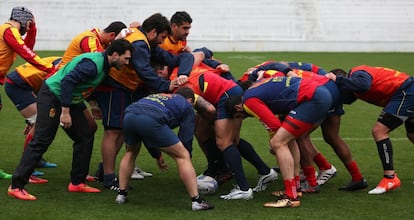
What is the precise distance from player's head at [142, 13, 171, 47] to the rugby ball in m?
1.77

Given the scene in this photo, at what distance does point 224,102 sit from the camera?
8.22 meters

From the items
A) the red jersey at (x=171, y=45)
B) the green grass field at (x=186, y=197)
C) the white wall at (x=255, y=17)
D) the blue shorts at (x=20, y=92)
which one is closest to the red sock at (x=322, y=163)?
the green grass field at (x=186, y=197)

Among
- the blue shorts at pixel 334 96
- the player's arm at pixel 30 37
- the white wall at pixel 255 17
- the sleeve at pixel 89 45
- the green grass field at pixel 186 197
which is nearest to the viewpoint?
the green grass field at pixel 186 197

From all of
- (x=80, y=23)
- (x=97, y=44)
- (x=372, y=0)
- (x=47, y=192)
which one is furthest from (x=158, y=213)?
(x=372, y=0)

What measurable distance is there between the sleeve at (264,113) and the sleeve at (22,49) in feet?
8.92

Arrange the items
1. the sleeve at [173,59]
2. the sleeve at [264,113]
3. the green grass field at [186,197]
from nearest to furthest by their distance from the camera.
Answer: the green grass field at [186,197] → the sleeve at [264,113] → the sleeve at [173,59]

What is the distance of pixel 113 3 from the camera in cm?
3809

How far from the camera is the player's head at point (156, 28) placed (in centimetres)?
837

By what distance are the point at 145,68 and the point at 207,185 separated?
1.54 metres

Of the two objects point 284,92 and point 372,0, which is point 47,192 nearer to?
point 284,92

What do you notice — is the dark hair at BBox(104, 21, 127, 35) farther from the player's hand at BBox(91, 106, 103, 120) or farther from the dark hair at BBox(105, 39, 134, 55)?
the dark hair at BBox(105, 39, 134, 55)

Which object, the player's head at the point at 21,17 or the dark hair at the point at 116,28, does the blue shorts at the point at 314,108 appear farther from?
the player's head at the point at 21,17

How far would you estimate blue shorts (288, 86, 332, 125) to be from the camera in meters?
7.65

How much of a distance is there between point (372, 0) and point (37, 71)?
32.1m
